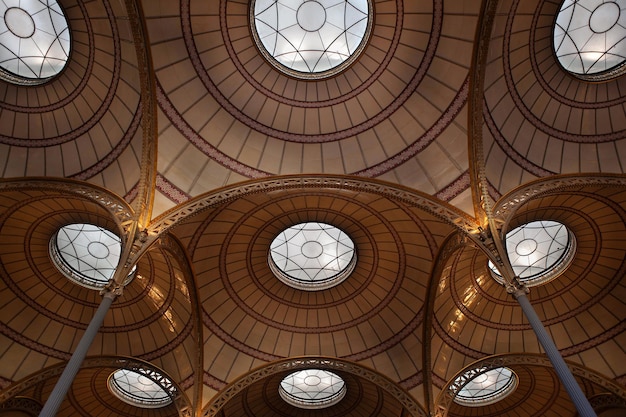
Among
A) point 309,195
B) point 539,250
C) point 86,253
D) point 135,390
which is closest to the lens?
point 309,195

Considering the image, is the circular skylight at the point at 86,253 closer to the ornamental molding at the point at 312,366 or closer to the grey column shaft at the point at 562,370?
the ornamental molding at the point at 312,366

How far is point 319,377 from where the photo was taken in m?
19.9

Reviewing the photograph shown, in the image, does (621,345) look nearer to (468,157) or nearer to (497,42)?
(468,157)

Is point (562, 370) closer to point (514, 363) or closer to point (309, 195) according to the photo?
point (309, 195)

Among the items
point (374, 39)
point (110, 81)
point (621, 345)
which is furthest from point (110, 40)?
point (621, 345)

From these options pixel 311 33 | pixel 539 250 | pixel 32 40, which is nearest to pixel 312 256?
pixel 311 33

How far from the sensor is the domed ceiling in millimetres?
11578

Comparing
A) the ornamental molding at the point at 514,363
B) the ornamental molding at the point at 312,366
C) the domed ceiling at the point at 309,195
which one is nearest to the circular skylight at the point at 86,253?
the domed ceiling at the point at 309,195

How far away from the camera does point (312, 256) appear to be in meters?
17.2

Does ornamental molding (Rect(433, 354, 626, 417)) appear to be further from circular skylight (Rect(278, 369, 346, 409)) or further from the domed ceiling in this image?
circular skylight (Rect(278, 369, 346, 409))

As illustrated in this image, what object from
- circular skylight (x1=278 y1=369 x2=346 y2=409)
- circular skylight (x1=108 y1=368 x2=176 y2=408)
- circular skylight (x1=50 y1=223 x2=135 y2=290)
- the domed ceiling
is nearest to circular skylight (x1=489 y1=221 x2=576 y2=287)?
the domed ceiling

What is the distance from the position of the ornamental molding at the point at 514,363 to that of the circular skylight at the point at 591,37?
9.75 metres

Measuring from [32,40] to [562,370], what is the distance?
49.5ft

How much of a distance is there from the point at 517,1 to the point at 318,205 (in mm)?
8017
